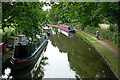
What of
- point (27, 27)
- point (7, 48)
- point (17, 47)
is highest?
point (27, 27)

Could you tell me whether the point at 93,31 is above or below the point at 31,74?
above

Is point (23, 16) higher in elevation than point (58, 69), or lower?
higher

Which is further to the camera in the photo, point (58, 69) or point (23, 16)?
point (58, 69)

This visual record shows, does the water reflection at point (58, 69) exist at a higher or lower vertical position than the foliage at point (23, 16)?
lower

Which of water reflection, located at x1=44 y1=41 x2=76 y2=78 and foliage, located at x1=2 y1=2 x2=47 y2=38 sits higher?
foliage, located at x1=2 y1=2 x2=47 y2=38

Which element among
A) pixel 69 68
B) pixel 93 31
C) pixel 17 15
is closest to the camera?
pixel 17 15

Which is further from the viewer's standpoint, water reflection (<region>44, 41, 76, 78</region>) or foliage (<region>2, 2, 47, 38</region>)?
water reflection (<region>44, 41, 76, 78</region>)

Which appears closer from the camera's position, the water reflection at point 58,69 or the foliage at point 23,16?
the foliage at point 23,16

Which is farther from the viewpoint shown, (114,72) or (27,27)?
(114,72)

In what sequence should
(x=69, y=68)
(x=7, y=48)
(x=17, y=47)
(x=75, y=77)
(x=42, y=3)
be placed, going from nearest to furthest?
(x=42, y=3) → (x=75, y=77) → (x=17, y=47) → (x=69, y=68) → (x=7, y=48)

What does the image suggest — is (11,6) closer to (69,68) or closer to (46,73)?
(46,73)

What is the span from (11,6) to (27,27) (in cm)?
89

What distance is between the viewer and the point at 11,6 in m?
4.22

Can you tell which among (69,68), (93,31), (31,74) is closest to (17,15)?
(31,74)
